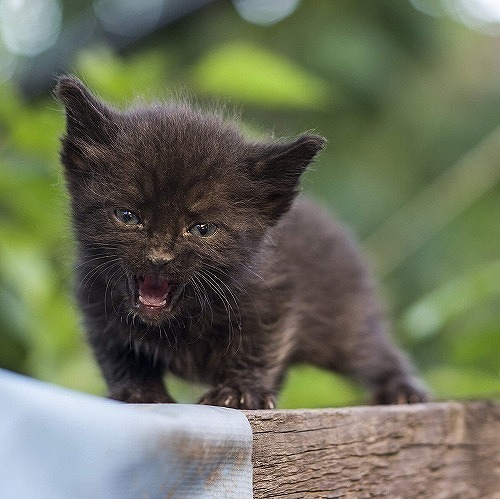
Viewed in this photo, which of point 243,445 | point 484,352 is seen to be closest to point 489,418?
point 484,352

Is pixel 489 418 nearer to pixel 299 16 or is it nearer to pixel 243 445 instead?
pixel 243 445

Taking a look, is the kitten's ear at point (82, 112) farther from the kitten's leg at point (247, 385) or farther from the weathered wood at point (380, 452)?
the weathered wood at point (380, 452)

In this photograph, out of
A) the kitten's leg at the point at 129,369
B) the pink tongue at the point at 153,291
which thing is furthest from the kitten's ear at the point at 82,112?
the kitten's leg at the point at 129,369

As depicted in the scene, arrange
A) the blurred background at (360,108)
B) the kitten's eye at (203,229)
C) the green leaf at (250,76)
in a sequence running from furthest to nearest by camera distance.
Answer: the blurred background at (360,108) < the green leaf at (250,76) < the kitten's eye at (203,229)

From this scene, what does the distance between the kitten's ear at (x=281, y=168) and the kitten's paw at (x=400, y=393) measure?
1022mm

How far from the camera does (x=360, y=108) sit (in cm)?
530

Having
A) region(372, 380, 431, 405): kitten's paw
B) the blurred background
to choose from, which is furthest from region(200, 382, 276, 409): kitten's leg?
the blurred background

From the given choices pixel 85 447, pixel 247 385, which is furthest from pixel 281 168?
pixel 85 447

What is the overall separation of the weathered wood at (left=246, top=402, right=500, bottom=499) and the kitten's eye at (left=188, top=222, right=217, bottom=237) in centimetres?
46

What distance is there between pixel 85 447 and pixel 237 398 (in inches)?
40.5

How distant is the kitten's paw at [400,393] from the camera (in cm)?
292

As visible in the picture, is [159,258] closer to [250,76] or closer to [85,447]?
[85,447]

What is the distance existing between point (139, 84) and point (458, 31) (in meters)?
2.90

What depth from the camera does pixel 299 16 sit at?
17.1 feet
